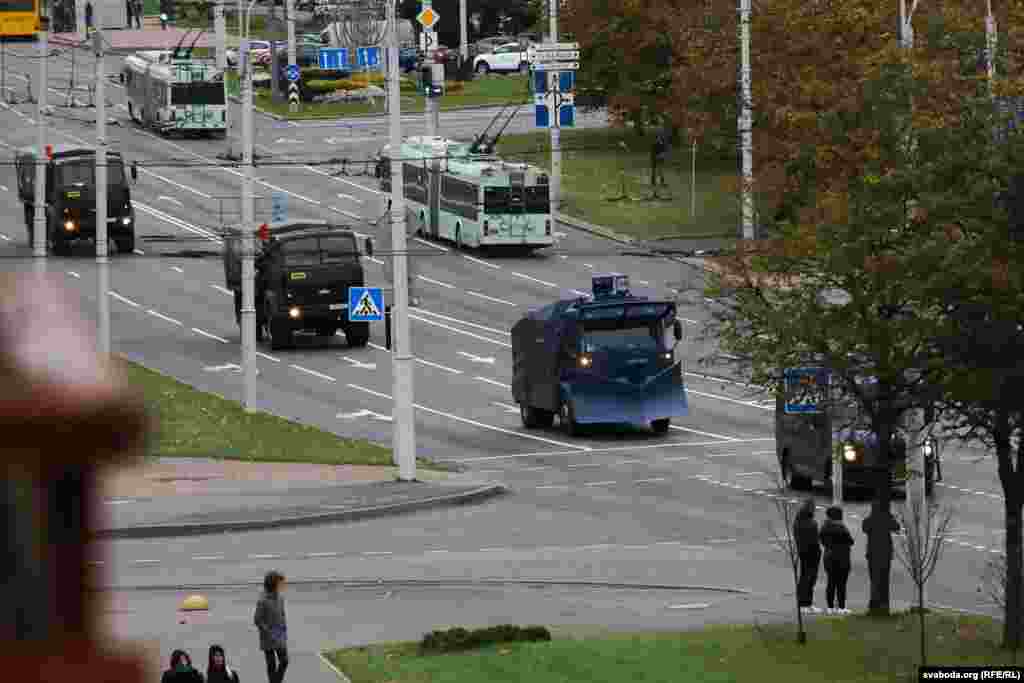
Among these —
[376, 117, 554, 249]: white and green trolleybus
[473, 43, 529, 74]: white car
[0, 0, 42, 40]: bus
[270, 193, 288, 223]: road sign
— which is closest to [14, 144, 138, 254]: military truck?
[270, 193, 288, 223]: road sign

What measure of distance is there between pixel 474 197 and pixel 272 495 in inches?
1249

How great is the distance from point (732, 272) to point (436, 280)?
40.0 meters

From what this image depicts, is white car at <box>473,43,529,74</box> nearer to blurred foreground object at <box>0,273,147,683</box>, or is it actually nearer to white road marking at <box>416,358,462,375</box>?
white road marking at <box>416,358,462,375</box>

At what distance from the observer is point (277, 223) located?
56625mm

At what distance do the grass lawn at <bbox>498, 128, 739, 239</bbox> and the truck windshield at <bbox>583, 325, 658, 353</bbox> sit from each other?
76.7ft

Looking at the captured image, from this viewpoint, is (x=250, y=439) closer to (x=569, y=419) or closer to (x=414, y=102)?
(x=569, y=419)

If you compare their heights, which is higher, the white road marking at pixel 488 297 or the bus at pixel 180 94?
the bus at pixel 180 94

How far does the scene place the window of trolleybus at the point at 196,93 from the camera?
84.0 meters

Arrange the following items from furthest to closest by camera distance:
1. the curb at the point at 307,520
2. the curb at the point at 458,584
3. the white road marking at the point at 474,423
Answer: the white road marking at the point at 474,423, the curb at the point at 307,520, the curb at the point at 458,584

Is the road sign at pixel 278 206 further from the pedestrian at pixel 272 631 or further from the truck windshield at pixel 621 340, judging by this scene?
the pedestrian at pixel 272 631

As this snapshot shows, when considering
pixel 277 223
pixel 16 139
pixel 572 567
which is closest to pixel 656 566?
pixel 572 567

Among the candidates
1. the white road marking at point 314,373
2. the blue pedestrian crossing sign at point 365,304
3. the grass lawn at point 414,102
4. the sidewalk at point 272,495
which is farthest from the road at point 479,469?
the grass lawn at point 414,102

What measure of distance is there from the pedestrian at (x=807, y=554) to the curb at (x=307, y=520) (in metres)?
10.2

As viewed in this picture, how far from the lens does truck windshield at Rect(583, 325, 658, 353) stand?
44.0 meters
